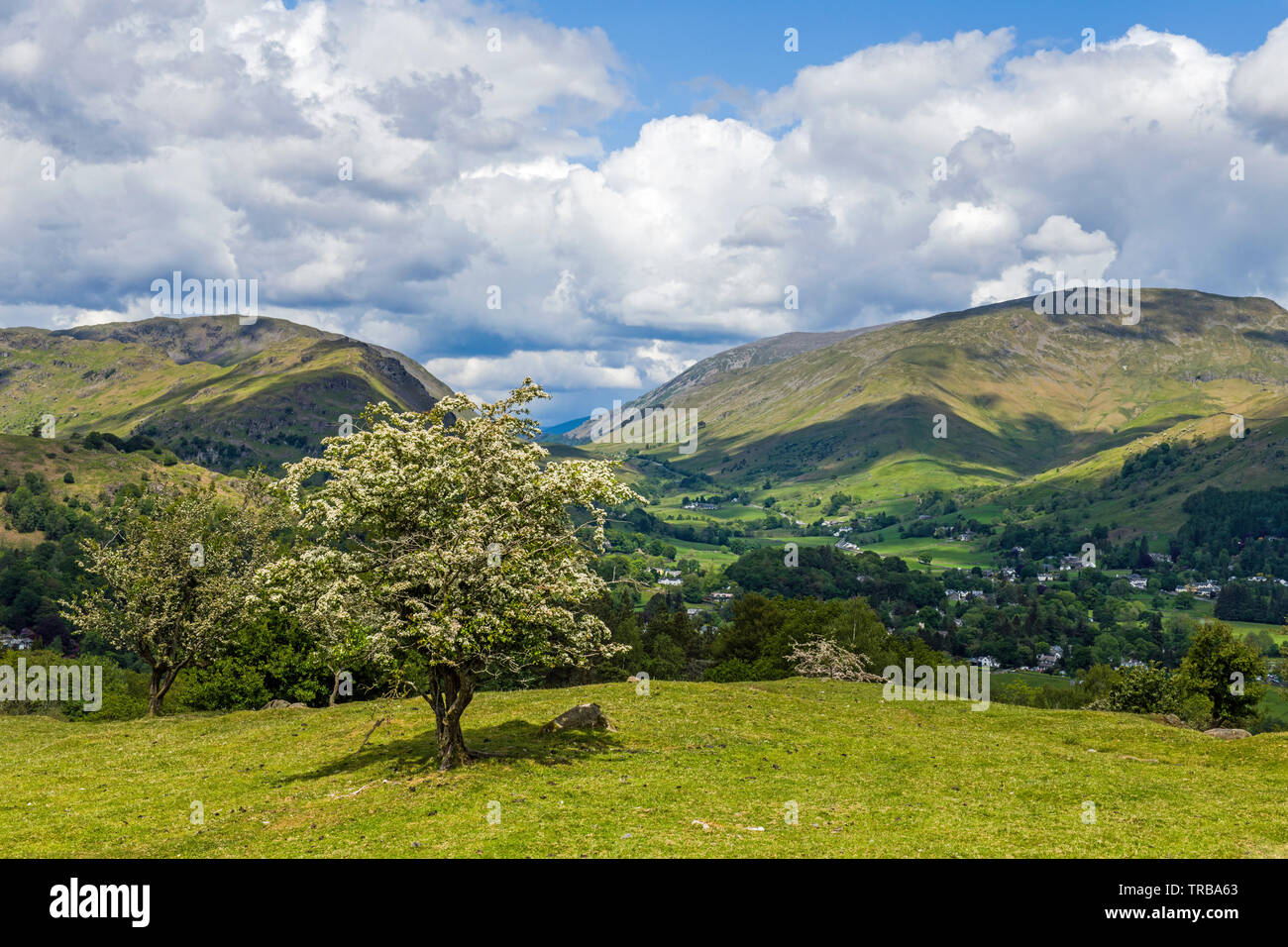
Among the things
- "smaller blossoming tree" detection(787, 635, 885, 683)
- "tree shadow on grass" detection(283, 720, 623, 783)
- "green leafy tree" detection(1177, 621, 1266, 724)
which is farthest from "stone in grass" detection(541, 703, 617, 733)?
"green leafy tree" detection(1177, 621, 1266, 724)

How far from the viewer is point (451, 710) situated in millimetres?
33875

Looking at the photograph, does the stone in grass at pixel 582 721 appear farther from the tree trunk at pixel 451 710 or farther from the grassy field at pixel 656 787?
the tree trunk at pixel 451 710

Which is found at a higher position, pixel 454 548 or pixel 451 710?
pixel 454 548

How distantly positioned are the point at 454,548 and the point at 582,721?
48.8 ft

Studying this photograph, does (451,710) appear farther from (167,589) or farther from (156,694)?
(156,694)

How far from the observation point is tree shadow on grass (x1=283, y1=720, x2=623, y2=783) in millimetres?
35469

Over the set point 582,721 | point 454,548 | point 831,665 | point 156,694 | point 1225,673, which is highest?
point 454,548

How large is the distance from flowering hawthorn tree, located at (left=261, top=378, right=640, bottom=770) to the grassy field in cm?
534

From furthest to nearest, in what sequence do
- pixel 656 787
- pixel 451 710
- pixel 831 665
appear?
pixel 831 665 → pixel 451 710 → pixel 656 787

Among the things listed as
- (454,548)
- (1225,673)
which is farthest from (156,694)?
(1225,673)

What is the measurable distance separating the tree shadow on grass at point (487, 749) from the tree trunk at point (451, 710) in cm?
94
